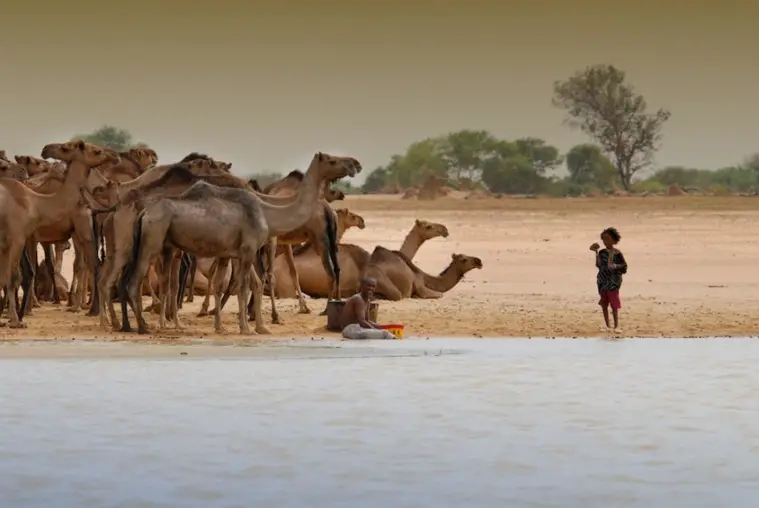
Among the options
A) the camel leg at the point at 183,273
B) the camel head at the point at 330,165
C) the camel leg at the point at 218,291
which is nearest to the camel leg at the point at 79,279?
the camel leg at the point at 183,273

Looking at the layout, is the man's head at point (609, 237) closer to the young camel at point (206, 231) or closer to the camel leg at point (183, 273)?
the young camel at point (206, 231)

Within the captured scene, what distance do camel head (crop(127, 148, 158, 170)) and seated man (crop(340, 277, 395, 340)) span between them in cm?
598

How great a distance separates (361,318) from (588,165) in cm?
5207

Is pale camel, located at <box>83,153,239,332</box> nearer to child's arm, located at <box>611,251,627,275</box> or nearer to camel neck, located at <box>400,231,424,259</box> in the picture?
child's arm, located at <box>611,251,627,275</box>

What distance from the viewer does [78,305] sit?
1933 cm

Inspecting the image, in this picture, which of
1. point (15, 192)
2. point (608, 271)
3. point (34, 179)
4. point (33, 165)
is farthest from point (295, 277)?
point (608, 271)

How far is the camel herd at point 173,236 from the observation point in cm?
1609

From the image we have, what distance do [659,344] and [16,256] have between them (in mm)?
5847

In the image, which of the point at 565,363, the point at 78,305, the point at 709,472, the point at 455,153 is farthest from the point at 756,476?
the point at 455,153

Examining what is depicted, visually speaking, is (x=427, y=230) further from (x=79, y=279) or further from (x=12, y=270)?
(x=12, y=270)

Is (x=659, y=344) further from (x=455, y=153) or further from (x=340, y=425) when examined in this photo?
(x=455, y=153)

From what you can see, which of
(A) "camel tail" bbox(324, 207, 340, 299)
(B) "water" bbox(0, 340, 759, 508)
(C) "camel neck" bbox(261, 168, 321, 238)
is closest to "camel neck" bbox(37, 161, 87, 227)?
(C) "camel neck" bbox(261, 168, 321, 238)

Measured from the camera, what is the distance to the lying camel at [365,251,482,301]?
20672 mm

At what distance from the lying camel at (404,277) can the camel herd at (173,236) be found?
0.06ft
